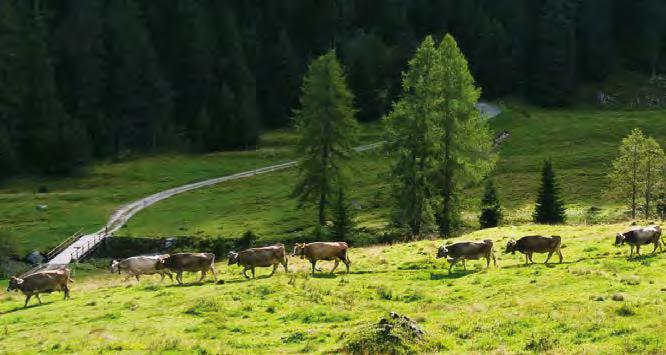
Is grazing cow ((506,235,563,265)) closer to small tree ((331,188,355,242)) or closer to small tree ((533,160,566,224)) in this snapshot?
small tree ((331,188,355,242))

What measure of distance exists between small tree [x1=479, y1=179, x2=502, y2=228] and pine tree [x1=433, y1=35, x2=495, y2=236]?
284 inches

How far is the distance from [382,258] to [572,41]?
107 meters

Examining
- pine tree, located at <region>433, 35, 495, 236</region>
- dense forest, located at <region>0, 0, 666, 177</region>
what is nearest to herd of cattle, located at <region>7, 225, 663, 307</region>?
pine tree, located at <region>433, 35, 495, 236</region>

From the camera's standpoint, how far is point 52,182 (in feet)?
309

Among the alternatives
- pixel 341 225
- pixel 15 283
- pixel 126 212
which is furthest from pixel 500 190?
pixel 15 283

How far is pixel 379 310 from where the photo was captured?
23.4m

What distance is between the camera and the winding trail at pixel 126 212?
2245 inches

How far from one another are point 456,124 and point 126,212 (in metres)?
41.3

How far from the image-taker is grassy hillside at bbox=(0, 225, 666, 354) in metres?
18.8

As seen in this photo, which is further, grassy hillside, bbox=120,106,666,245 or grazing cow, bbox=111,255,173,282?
grassy hillside, bbox=120,106,666,245

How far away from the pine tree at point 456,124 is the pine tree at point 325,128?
14890mm

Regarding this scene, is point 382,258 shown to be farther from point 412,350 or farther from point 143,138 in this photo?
point 143,138

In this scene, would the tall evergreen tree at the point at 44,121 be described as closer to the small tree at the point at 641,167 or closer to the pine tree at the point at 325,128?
the pine tree at the point at 325,128

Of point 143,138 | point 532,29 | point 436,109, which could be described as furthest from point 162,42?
point 436,109
